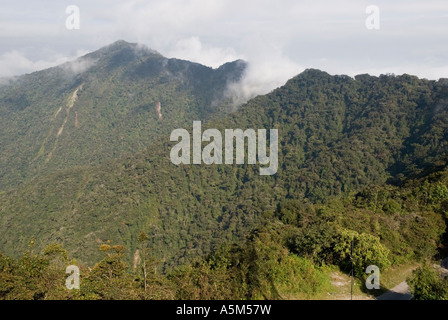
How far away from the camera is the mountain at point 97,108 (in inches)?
5290

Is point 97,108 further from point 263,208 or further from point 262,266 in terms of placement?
point 262,266

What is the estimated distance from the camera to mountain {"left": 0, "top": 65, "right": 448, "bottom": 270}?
61531 millimetres

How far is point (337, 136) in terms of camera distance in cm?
9169

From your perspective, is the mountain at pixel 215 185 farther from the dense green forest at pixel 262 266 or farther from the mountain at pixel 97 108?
the mountain at pixel 97 108

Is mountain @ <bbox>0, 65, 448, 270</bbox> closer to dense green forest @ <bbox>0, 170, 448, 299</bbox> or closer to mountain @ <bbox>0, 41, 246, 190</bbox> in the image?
dense green forest @ <bbox>0, 170, 448, 299</bbox>

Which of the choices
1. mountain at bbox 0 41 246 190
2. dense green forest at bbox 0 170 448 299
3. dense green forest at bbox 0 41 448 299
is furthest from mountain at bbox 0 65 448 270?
mountain at bbox 0 41 246 190

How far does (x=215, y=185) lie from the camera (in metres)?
80.8

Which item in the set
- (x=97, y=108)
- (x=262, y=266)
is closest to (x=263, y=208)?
(x=262, y=266)

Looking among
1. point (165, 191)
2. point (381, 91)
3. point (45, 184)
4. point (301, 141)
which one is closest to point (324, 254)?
point (165, 191)

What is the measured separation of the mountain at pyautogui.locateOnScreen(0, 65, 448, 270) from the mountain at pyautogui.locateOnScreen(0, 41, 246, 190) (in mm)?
57549

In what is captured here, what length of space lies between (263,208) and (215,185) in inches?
647

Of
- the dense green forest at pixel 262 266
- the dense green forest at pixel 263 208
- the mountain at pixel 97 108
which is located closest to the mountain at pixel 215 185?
the dense green forest at pixel 263 208

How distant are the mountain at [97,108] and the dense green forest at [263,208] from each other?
6.23 meters
